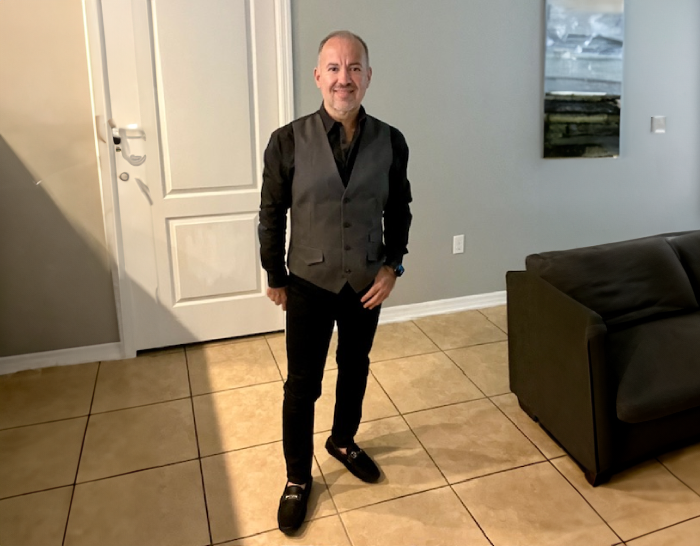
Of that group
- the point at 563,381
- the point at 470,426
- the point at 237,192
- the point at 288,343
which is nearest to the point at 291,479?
the point at 288,343

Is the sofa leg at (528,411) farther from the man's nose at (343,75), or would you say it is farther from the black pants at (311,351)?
the man's nose at (343,75)

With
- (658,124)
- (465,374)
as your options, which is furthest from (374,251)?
(658,124)

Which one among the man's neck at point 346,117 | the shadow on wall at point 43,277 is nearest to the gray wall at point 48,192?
the shadow on wall at point 43,277

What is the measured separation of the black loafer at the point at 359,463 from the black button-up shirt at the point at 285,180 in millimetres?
707

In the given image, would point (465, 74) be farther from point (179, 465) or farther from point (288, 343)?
point (179, 465)

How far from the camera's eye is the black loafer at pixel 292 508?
A: 1.85m

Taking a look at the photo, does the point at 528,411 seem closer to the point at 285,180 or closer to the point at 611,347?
the point at 611,347

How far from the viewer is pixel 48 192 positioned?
2.80 metres

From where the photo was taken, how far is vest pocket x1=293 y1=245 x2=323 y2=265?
1708 millimetres

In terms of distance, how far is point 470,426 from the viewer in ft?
7.93

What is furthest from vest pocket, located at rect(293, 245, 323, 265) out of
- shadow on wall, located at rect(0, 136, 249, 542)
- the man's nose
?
shadow on wall, located at rect(0, 136, 249, 542)

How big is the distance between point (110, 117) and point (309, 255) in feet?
5.19

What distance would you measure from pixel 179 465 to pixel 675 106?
3587 mm

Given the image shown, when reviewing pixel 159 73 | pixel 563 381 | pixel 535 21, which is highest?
pixel 535 21
